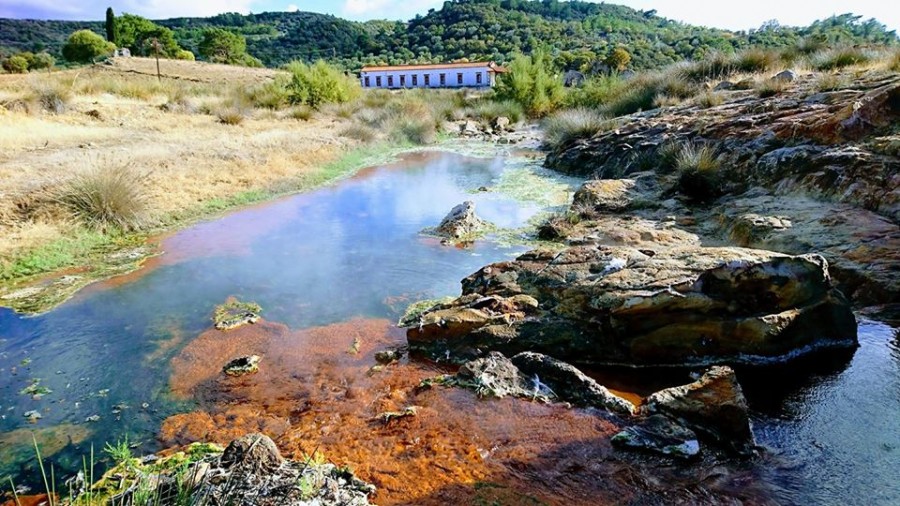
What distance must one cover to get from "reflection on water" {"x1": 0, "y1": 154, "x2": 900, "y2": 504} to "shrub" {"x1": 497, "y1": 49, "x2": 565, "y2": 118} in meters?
20.6

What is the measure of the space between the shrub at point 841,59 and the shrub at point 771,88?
2423mm

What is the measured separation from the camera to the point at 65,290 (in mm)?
6074

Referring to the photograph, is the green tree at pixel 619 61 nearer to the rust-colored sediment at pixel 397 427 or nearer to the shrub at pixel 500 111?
the shrub at pixel 500 111

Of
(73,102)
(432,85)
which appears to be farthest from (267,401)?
(432,85)

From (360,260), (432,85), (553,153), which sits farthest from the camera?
(432,85)

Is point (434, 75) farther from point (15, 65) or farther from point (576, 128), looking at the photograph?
point (576, 128)

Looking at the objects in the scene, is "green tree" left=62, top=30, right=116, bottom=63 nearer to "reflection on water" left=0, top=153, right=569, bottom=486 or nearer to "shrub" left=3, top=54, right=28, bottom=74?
"shrub" left=3, top=54, right=28, bottom=74

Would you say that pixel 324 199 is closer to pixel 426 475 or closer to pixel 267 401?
pixel 267 401

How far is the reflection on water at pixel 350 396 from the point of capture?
3082mm

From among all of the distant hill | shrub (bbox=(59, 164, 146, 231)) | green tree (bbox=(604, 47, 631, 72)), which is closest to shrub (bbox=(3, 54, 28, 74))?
the distant hill

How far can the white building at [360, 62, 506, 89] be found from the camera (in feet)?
178

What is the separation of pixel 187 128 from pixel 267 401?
14.6 m

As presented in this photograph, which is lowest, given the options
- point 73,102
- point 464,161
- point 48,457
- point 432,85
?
point 48,457

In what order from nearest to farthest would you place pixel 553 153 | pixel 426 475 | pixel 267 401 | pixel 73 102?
pixel 426 475
pixel 267 401
pixel 553 153
pixel 73 102
